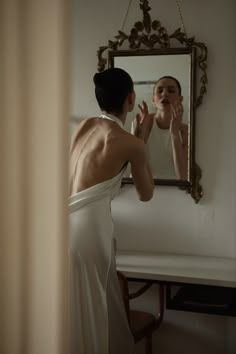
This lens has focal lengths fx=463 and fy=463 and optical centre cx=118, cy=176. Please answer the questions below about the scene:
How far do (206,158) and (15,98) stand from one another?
190cm

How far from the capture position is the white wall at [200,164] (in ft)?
7.41

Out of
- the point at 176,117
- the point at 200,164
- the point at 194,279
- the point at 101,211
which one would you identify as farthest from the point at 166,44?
the point at 194,279

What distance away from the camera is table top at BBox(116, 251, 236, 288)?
6.35 feet

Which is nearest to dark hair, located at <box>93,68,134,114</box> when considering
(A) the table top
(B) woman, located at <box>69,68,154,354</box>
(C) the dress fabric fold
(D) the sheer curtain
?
(B) woman, located at <box>69,68,154,354</box>

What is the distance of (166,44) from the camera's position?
231 cm

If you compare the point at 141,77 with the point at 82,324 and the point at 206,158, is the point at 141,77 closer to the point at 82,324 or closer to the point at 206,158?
the point at 206,158

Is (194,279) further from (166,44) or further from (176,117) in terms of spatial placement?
(166,44)

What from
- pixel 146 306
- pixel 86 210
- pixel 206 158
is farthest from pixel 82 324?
pixel 206 158

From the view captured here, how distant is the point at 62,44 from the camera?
50 cm

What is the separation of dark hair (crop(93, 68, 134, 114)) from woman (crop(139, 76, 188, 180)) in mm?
563

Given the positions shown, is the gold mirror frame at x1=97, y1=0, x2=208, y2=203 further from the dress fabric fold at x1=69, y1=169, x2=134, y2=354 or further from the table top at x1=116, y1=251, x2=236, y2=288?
the dress fabric fold at x1=69, y1=169, x2=134, y2=354

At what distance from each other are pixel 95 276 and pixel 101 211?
0.24 m

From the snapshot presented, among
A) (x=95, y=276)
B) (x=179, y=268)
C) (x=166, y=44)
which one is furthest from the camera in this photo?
(x=166, y=44)

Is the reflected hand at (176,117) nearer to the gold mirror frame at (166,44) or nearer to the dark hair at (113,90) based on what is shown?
the gold mirror frame at (166,44)
